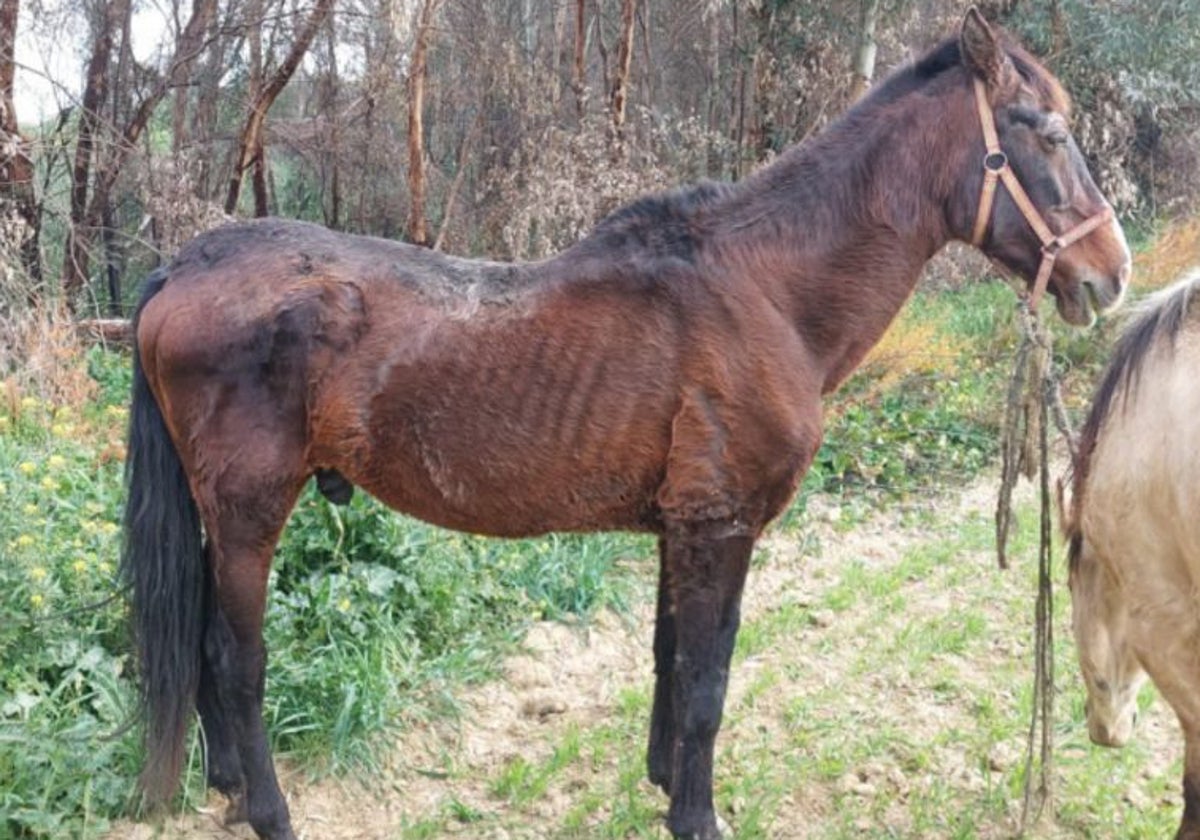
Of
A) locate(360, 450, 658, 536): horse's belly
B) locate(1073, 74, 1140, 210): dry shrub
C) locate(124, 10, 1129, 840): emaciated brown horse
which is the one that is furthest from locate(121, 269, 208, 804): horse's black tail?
locate(1073, 74, 1140, 210): dry shrub

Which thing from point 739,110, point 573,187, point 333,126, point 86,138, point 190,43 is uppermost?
point 739,110

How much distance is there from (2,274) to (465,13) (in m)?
8.35

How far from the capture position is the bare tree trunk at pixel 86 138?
294 inches

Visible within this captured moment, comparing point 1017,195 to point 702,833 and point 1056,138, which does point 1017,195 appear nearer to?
point 1056,138

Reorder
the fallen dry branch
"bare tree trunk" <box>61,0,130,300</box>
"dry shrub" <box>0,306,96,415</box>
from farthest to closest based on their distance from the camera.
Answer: "bare tree trunk" <box>61,0,130,300</box>, the fallen dry branch, "dry shrub" <box>0,306,96,415</box>

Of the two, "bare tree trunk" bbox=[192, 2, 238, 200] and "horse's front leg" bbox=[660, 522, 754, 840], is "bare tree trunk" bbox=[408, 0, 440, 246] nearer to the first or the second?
"bare tree trunk" bbox=[192, 2, 238, 200]

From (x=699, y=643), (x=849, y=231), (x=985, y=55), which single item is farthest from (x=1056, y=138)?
(x=699, y=643)

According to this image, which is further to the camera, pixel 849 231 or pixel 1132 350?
pixel 849 231

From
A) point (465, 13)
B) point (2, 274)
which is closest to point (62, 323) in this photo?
point (2, 274)

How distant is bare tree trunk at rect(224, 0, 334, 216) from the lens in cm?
875

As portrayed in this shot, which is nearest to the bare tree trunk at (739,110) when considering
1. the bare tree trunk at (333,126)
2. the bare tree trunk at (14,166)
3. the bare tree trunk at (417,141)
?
the bare tree trunk at (417,141)

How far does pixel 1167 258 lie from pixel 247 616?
9.51 meters

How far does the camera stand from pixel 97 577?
3664 millimetres

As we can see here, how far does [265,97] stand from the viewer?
357 inches
